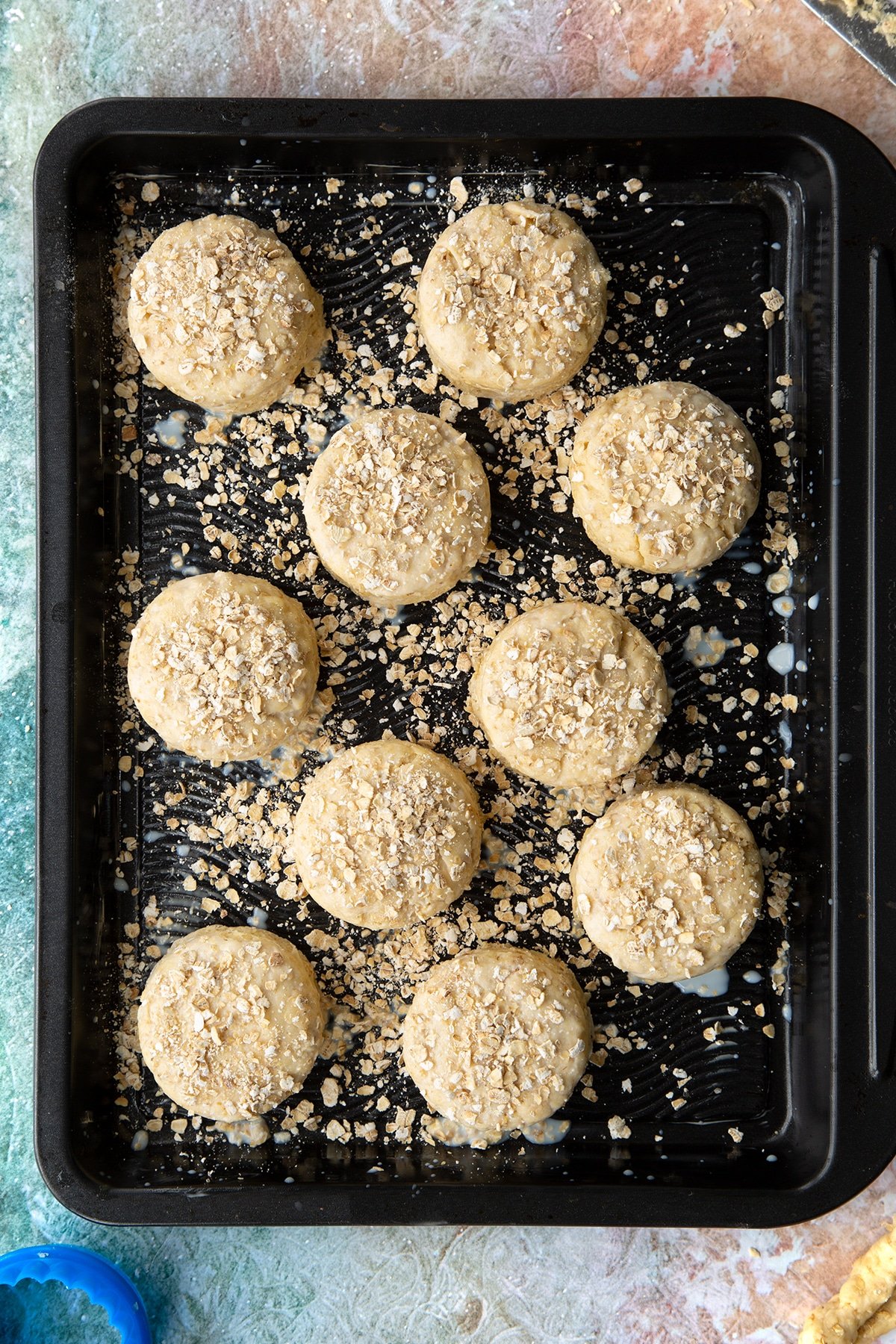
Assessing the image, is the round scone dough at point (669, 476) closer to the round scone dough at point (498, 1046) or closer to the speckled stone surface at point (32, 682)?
the speckled stone surface at point (32, 682)

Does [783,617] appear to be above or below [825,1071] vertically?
above

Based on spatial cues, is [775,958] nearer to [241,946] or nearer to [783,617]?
[783,617]

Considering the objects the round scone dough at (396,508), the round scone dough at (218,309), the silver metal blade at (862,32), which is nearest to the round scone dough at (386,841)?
the round scone dough at (396,508)

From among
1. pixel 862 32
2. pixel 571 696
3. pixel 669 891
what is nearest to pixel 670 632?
pixel 571 696

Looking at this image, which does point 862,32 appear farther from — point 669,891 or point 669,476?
point 669,891

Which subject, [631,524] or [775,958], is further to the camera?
[775,958]

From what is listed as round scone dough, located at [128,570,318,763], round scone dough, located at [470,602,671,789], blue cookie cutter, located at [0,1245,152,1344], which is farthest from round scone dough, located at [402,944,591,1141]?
blue cookie cutter, located at [0,1245,152,1344]

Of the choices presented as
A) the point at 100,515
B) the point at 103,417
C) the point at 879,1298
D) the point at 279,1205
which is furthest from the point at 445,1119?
the point at 103,417
